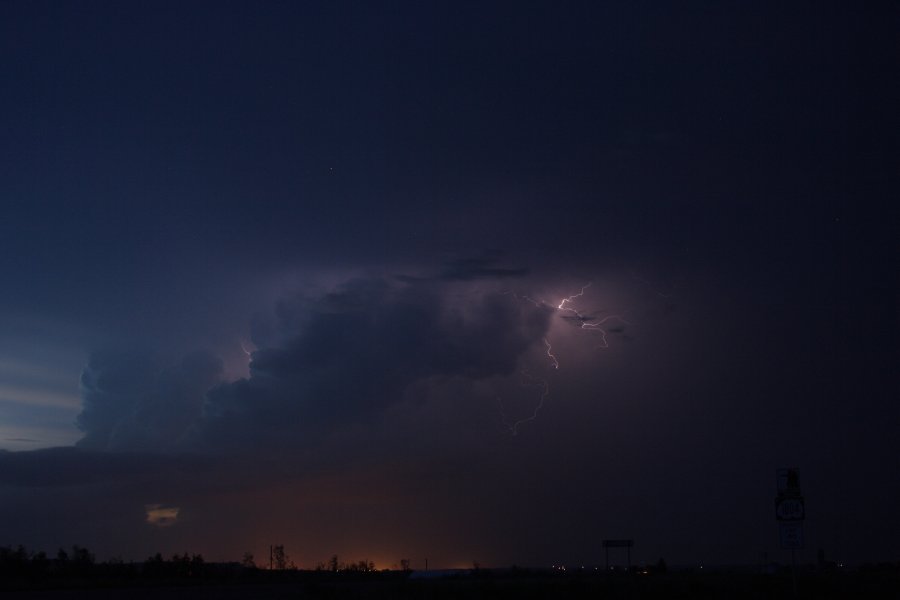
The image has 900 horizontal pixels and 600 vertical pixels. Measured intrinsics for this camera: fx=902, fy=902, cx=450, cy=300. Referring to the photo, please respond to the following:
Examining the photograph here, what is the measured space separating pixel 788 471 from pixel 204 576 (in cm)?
5030

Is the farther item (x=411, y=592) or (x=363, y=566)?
(x=363, y=566)

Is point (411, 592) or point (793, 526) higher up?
point (793, 526)

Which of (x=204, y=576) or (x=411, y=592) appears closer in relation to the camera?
(x=411, y=592)

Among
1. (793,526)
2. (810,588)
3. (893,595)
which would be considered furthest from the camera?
(810,588)

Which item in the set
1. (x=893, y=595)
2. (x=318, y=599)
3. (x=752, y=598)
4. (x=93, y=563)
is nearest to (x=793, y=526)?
(x=752, y=598)

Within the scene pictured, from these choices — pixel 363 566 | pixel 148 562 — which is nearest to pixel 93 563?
pixel 148 562

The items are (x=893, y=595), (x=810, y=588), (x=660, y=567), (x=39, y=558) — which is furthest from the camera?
(x=660, y=567)

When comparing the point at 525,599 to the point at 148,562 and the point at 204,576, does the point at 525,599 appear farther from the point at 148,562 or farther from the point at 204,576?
the point at 148,562

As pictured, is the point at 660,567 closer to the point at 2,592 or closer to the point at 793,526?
the point at 2,592

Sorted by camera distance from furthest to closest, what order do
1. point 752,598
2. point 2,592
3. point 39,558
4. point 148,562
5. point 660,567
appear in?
point 660,567 < point 148,562 < point 39,558 < point 2,592 < point 752,598

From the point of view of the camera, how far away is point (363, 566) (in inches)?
3364

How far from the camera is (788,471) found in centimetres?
2236

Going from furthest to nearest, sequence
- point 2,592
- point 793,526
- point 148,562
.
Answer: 1. point 148,562
2. point 2,592
3. point 793,526

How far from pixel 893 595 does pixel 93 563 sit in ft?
188
